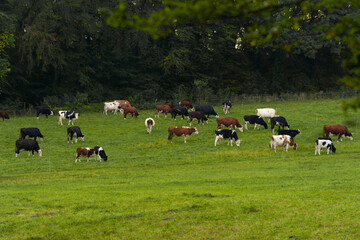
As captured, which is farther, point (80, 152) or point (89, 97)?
point (89, 97)

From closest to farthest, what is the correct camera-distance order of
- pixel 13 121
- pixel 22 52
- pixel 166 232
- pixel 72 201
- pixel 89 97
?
pixel 166 232, pixel 72 201, pixel 13 121, pixel 22 52, pixel 89 97

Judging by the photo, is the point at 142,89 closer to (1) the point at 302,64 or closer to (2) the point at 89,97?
(2) the point at 89,97

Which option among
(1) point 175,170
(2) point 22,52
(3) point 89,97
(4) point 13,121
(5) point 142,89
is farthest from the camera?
(5) point 142,89

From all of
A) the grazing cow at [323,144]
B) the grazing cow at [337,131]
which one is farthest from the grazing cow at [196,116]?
the grazing cow at [323,144]

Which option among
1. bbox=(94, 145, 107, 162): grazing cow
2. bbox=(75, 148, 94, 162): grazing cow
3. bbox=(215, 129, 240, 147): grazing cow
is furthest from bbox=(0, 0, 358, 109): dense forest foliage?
bbox=(94, 145, 107, 162): grazing cow

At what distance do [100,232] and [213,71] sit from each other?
70617 mm

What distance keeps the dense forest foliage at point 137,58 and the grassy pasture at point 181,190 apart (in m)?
23.9

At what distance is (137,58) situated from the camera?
81.5 meters

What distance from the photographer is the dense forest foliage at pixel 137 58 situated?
224 ft

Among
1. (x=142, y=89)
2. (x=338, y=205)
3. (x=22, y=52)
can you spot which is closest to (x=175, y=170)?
(x=338, y=205)

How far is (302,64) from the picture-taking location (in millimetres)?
91188

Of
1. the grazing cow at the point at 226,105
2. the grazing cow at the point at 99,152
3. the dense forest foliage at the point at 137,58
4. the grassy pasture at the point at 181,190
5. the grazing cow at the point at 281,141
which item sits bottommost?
the grassy pasture at the point at 181,190

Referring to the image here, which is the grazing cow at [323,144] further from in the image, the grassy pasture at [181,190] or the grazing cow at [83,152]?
the grazing cow at [83,152]

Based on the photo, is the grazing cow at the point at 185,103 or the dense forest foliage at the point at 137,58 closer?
the grazing cow at the point at 185,103
